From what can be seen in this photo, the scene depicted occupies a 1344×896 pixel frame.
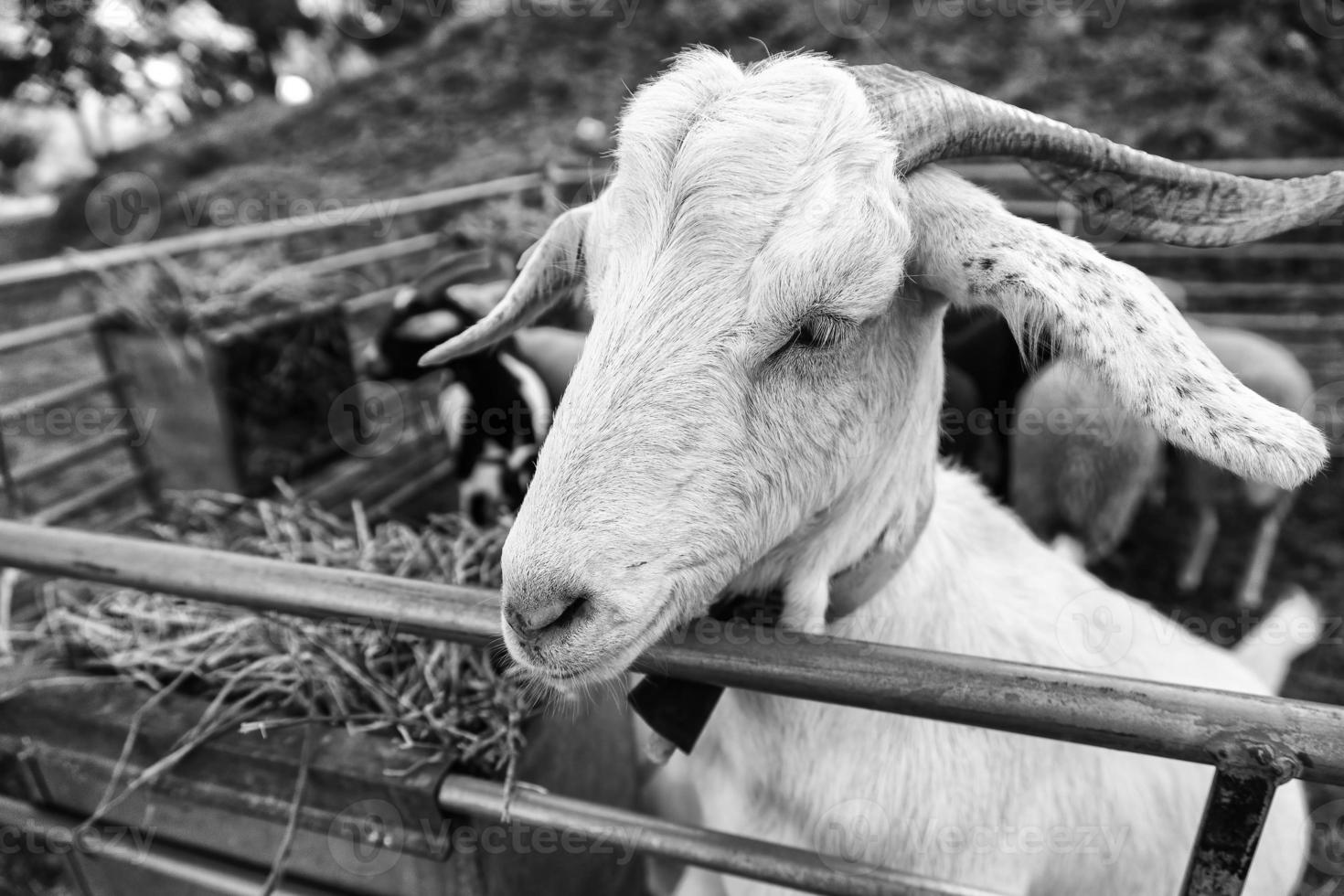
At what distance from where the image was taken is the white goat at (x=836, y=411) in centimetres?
120

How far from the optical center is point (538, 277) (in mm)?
1675

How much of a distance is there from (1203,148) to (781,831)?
10000mm

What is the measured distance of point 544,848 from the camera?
1935 mm

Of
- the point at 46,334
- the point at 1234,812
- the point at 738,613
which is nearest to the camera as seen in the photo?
the point at 1234,812

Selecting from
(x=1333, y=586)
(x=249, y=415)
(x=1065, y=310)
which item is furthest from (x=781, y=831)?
(x=1333, y=586)

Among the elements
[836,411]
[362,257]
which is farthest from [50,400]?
[836,411]
